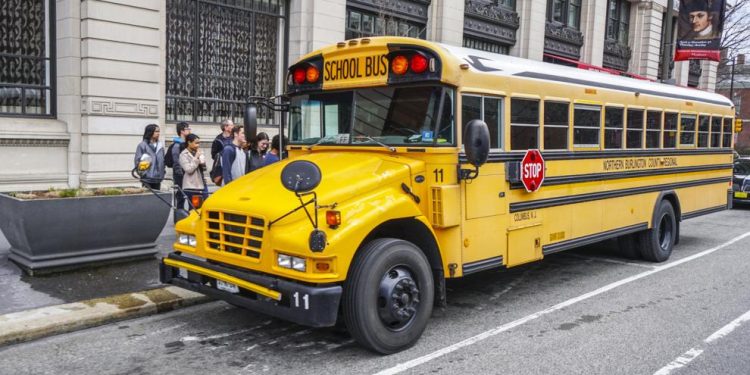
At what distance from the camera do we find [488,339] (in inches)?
221

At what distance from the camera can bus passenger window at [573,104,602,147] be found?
736 cm

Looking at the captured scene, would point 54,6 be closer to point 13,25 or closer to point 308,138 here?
point 13,25

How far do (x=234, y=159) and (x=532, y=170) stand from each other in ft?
14.8

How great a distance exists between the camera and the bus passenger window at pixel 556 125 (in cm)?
688

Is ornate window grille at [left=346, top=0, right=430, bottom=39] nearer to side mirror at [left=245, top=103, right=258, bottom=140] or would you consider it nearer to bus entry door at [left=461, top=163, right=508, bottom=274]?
side mirror at [left=245, top=103, right=258, bottom=140]

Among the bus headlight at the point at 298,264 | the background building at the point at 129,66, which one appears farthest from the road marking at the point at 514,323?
the background building at the point at 129,66

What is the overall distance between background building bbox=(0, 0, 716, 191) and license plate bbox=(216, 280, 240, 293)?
6.17m

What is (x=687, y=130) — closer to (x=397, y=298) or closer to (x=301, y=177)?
(x=397, y=298)

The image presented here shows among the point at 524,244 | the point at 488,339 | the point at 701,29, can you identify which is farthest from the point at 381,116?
the point at 701,29

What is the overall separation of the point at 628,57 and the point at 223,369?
89.4ft

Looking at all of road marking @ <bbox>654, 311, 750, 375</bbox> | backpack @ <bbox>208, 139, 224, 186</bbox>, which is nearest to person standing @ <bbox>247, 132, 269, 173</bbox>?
backpack @ <bbox>208, 139, 224, 186</bbox>

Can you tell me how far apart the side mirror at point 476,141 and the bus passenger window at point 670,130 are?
516 centimetres

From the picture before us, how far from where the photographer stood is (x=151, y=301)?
20.5ft

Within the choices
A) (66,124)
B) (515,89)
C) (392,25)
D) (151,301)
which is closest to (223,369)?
(151,301)
